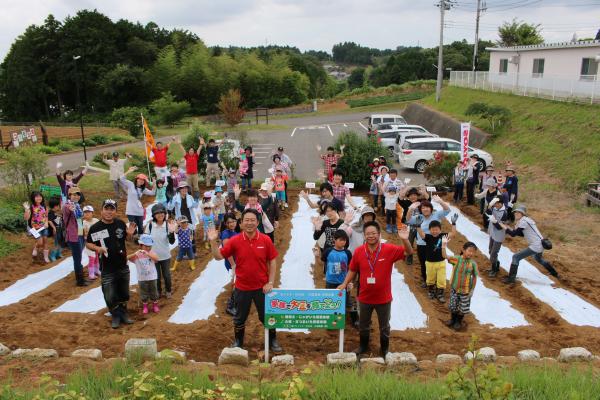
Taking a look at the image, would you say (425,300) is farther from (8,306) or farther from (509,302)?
(8,306)

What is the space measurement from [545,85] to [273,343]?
21498mm

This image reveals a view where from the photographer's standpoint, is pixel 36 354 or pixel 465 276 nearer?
pixel 36 354

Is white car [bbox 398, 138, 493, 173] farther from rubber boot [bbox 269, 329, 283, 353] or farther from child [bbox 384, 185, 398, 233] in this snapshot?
rubber boot [bbox 269, 329, 283, 353]

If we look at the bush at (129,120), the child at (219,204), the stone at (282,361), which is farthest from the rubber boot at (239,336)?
the bush at (129,120)

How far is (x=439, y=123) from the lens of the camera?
28.2 m

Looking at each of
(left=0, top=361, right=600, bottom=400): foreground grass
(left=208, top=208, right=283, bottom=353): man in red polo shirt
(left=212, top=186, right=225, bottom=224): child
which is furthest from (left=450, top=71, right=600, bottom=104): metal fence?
(left=208, top=208, right=283, bottom=353): man in red polo shirt

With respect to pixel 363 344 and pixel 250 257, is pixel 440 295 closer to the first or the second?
pixel 363 344

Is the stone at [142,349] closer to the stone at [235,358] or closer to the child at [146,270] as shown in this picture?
the stone at [235,358]

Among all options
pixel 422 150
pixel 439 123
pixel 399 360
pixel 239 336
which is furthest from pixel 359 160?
pixel 439 123

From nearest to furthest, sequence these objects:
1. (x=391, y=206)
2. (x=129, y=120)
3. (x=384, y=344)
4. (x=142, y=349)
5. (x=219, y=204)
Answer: (x=142, y=349) → (x=384, y=344) → (x=219, y=204) → (x=391, y=206) → (x=129, y=120)

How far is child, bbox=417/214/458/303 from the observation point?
704 cm

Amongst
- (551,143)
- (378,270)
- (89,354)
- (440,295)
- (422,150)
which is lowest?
(440,295)

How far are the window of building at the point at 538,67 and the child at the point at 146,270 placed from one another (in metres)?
24.8

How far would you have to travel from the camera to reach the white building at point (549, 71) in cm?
2010
